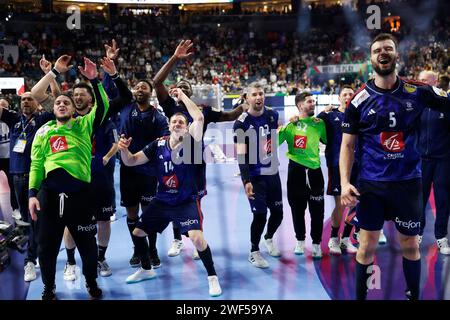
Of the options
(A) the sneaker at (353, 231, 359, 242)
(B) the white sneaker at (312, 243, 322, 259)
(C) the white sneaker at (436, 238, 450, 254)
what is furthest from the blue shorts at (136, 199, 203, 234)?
(C) the white sneaker at (436, 238, 450, 254)

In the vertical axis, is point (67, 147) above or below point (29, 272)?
above

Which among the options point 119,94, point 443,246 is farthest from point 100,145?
point 443,246

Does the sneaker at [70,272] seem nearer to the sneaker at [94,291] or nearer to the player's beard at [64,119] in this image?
the sneaker at [94,291]

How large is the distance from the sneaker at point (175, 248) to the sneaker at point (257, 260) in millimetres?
841

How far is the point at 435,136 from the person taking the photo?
465 cm

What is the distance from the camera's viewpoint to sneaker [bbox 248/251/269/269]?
450cm

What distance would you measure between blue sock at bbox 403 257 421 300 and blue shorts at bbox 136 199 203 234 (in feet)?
5.40

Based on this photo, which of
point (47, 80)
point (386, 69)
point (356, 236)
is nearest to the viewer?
point (386, 69)

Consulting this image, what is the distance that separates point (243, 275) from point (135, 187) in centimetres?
137

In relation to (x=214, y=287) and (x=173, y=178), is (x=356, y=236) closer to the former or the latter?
(x=214, y=287)

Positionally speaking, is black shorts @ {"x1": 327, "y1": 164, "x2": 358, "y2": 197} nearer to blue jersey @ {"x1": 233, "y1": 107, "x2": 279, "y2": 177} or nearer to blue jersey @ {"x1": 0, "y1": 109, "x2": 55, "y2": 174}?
blue jersey @ {"x1": 233, "y1": 107, "x2": 279, "y2": 177}

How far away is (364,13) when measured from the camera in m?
29.9
